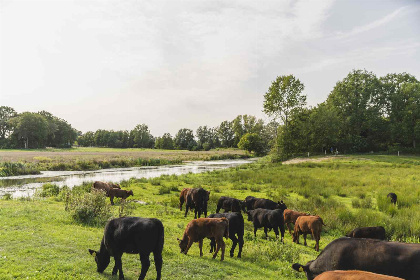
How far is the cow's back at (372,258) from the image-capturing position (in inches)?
165

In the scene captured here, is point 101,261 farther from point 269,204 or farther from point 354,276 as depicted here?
point 269,204

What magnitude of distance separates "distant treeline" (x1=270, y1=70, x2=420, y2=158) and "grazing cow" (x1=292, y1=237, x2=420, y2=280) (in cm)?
4671

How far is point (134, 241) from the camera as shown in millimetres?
5676

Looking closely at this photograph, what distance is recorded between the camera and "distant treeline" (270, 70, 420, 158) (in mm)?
49594

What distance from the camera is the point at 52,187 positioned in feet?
61.7

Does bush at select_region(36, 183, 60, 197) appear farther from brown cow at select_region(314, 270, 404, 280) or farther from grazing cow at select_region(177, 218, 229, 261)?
brown cow at select_region(314, 270, 404, 280)

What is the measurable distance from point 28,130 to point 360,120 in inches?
3802

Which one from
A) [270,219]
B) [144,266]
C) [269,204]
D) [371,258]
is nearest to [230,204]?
[269,204]

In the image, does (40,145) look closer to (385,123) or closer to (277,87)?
(277,87)

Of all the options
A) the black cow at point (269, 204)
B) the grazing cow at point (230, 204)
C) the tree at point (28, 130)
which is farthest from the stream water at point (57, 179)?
the tree at point (28, 130)

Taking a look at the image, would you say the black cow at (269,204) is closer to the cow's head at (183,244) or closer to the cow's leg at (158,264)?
the cow's head at (183,244)

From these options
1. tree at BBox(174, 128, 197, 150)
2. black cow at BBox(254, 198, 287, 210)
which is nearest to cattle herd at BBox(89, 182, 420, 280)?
black cow at BBox(254, 198, 287, 210)

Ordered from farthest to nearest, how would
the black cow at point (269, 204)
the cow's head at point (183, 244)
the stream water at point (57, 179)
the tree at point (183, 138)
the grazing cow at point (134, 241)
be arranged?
the tree at point (183, 138) → the stream water at point (57, 179) → the black cow at point (269, 204) → the cow's head at point (183, 244) → the grazing cow at point (134, 241)

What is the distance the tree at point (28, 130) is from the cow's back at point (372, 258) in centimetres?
9776
